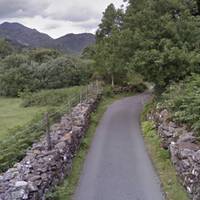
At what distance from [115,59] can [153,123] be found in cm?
685

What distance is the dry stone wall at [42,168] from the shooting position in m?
9.14

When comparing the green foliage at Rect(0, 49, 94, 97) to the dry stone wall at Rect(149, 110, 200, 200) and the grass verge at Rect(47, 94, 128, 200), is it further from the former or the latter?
the dry stone wall at Rect(149, 110, 200, 200)

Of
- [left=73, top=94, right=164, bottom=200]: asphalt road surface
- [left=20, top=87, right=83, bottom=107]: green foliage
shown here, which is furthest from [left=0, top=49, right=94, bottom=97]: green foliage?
[left=73, top=94, right=164, bottom=200]: asphalt road surface

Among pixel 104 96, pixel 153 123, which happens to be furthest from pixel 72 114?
pixel 104 96

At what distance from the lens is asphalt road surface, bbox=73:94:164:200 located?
11461 millimetres

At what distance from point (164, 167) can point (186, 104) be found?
4035mm

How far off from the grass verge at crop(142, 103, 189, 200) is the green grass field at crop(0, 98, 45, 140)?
28.9ft

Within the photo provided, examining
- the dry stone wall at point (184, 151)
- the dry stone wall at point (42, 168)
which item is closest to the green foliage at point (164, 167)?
the dry stone wall at point (184, 151)

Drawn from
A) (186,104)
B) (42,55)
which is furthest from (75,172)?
(42,55)

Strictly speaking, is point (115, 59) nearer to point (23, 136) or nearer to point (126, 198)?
point (23, 136)

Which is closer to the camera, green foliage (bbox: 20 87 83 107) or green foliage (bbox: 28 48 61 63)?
green foliage (bbox: 20 87 83 107)

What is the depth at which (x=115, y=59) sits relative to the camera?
25906 millimetres

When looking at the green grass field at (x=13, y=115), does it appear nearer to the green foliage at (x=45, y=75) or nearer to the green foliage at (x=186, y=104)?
the green foliage at (x=45, y=75)

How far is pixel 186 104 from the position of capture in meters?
16.8
